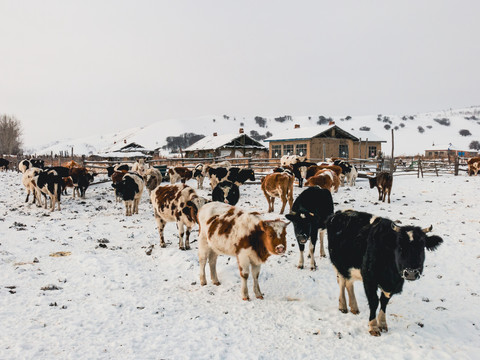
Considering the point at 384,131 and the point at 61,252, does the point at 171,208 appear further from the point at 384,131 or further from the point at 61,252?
the point at 384,131

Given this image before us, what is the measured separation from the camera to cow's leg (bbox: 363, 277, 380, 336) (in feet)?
14.3

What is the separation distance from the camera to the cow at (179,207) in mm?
7863

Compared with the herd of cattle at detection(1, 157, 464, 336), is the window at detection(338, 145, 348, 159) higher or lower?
higher

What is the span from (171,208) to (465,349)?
6.51 m

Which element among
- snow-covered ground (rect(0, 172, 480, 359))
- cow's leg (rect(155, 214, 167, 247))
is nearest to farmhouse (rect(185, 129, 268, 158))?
cow's leg (rect(155, 214, 167, 247))

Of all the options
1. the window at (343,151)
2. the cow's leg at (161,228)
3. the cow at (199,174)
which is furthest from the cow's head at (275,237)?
the window at (343,151)

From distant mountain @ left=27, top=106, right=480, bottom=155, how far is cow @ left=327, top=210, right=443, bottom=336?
304 feet

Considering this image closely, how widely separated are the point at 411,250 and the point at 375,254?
0.48m

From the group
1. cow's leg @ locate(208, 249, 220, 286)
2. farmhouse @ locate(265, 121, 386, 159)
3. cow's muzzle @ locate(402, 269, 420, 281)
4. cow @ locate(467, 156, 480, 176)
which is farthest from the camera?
farmhouse @ locate(265, 121, 386, 159)

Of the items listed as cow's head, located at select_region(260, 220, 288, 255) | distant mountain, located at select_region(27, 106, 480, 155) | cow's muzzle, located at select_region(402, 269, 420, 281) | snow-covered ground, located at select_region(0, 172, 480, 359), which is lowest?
snow-covered ground, located at select_region(0, 172, 480, 359)

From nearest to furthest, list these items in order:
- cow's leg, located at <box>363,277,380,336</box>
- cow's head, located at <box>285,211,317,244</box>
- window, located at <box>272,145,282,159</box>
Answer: cow's leg, located at <box>363,277,380,336</box> < cow's head, located at <box>285,211,317,244</box> < window, located at <box>272,145,282,159</box>

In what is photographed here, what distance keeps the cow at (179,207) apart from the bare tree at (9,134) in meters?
65.3

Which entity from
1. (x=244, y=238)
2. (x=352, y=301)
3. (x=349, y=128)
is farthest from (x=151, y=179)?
(x=349, y=128)

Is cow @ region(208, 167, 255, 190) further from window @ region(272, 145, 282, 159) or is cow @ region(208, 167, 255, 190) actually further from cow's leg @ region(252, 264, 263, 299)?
window @ region(272, 145, 282, 159)
